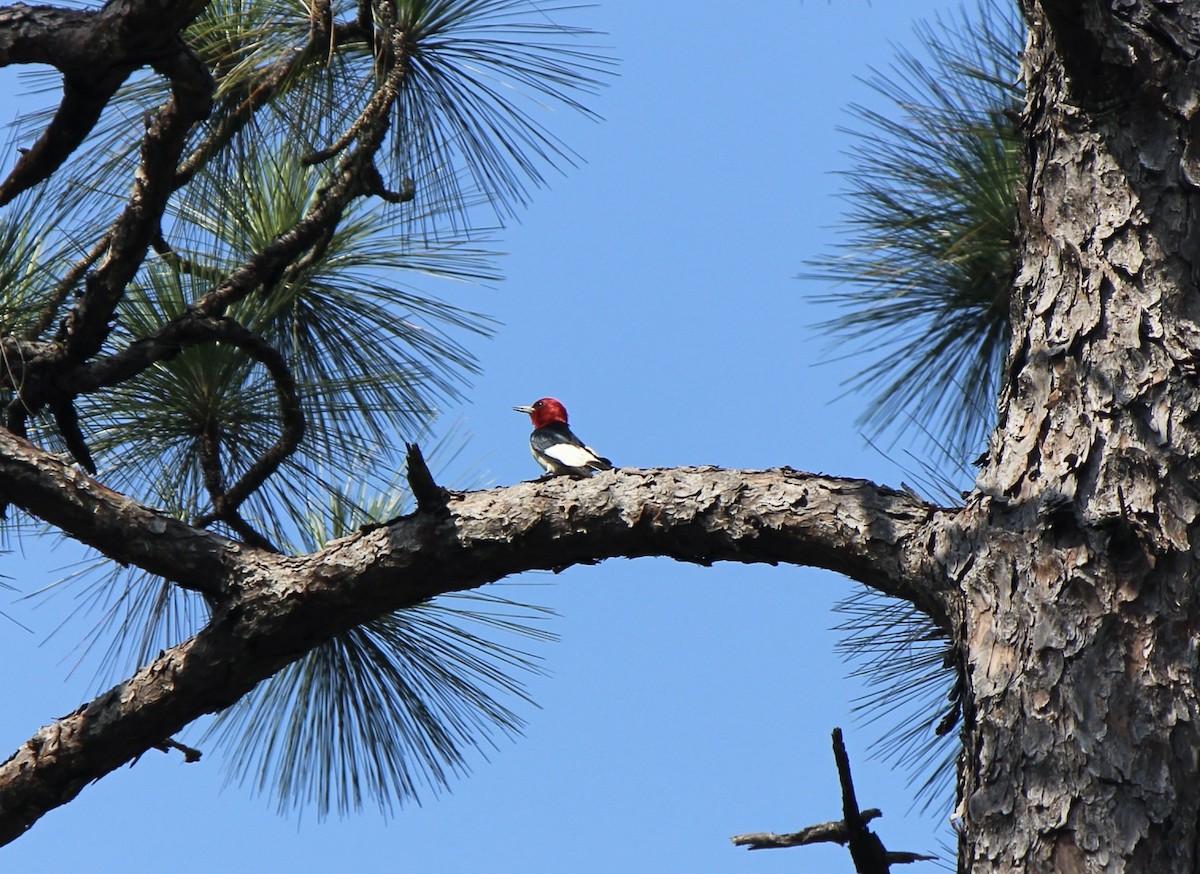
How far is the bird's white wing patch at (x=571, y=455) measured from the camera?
3.63 m

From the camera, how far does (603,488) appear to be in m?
2.20

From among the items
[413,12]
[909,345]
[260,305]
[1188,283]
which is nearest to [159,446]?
[260,305]

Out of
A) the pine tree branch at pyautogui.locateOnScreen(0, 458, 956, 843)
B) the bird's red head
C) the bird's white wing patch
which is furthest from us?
the bird's red head

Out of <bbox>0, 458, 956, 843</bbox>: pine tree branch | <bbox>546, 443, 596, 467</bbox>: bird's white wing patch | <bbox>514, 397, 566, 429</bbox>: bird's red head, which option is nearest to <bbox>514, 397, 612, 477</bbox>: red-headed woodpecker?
<bbox>546, 443, 596, 467</bbox>: bird's white wing patch

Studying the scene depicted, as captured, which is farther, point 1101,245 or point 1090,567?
point 1101,245

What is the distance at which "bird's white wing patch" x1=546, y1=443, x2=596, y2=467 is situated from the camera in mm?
3629

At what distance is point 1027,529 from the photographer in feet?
6.03

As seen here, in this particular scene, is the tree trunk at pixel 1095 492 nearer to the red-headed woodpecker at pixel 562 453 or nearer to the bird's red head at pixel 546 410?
the red-headed woodpecker at pixel 562 453

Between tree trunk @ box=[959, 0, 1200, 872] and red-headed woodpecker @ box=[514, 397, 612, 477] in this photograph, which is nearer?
tree trunk @ box=[959, 0, 1200, 872]

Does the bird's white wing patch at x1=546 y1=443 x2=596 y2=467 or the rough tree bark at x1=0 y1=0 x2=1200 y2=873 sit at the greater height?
the bird's white wing patch at x1=546 y1=443 x2=596 y2=467

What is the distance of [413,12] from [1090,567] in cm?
238

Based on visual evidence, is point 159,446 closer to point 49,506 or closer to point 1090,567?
point 49,506

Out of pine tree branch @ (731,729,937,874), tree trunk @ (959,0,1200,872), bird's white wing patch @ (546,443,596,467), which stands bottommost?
pine tree branch @ (731,729,937,874)

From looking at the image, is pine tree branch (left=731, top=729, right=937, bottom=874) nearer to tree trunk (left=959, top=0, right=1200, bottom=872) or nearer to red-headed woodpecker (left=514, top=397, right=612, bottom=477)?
tree trunk (left=959, top=0, right=1200, bottom=872)
